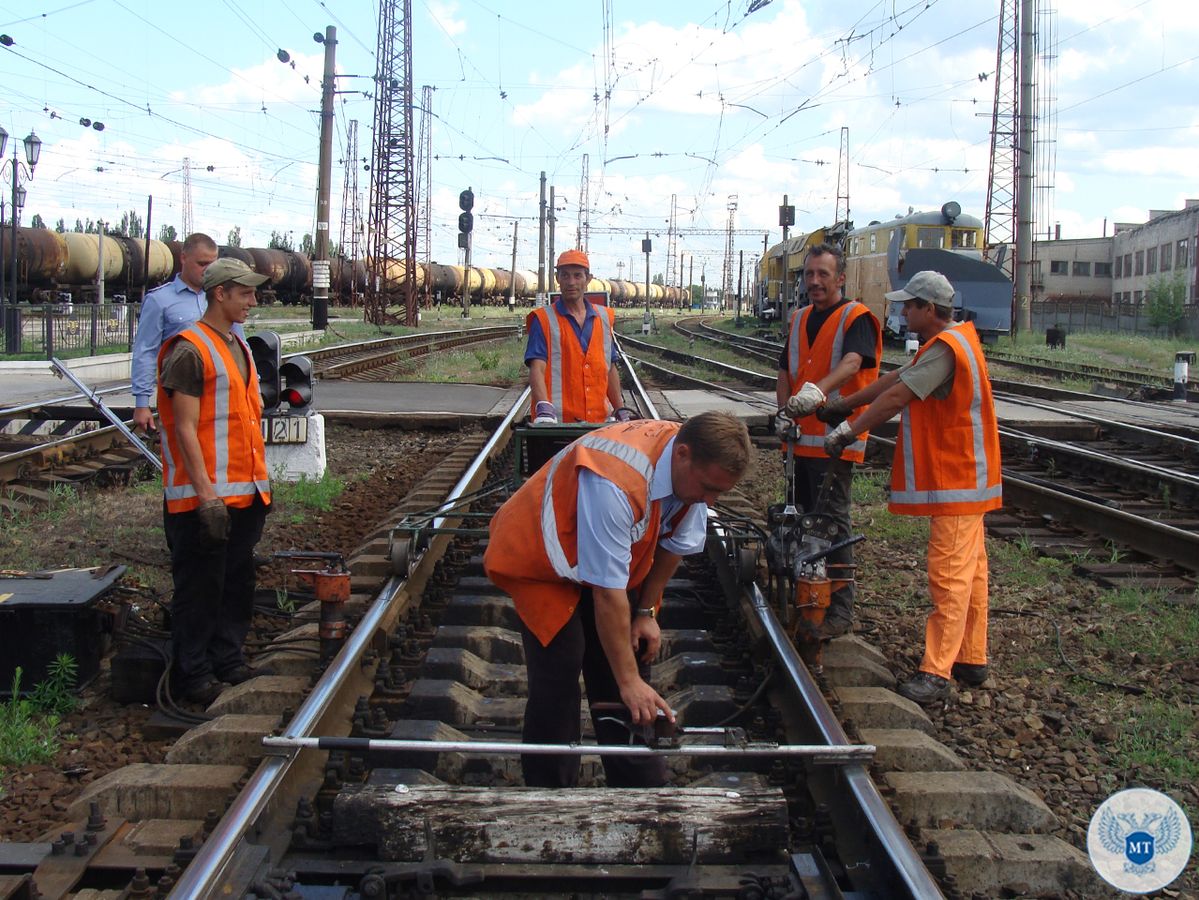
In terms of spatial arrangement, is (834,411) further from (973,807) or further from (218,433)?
(218,433)

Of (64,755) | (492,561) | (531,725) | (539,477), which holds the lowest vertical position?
(64,755)

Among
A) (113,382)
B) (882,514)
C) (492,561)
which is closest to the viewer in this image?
(492,561)

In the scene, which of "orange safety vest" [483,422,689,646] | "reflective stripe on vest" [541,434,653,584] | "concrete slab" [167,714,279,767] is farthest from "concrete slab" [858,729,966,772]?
"concrete slab" [167,714,279,767]

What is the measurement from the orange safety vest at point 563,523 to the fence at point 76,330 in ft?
61.0

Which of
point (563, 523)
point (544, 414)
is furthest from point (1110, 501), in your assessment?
point (563, 523)

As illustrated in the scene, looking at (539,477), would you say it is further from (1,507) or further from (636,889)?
(1,507)

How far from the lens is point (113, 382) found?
1616 cm

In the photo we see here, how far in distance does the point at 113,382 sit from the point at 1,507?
8.69 metres

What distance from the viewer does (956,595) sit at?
484cm

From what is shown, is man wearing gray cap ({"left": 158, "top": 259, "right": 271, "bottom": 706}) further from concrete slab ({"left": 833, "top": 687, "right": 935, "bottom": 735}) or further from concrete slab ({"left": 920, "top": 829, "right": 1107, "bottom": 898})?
concrete slab ({"left": 920, "top": 829, "right": 1107, "bottom": 898})

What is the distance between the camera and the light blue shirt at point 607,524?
2947 millimetres

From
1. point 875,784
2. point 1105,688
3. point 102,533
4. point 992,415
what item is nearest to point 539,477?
point 875,784

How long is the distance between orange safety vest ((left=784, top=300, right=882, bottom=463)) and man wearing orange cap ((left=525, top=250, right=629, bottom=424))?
91 centimetres

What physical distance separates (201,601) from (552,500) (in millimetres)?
2306
